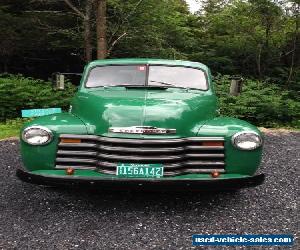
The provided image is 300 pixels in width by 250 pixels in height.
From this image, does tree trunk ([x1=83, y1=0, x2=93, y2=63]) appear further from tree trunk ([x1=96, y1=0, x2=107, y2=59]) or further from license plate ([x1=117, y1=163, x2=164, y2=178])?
license plate ([x1=117, y1=163, x2=164, y2=178])

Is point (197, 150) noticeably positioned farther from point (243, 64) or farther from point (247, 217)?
point (243, 64)

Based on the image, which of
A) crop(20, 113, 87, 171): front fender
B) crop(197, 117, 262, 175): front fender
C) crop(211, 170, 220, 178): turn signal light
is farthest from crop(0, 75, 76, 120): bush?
crop(211, 170, 220, 178): turn signal light

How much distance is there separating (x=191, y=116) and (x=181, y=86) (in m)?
1.11

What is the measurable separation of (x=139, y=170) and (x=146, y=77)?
1.91 metres

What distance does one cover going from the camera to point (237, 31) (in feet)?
58.7

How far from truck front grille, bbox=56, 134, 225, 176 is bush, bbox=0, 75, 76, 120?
26.0 ft

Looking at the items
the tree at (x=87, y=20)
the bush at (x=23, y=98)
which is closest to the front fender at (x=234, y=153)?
the bush at (x=23, y=98)

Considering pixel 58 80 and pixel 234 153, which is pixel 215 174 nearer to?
pixel 234 153

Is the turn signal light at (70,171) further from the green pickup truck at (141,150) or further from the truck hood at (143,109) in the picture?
the truck hood at (143,109)

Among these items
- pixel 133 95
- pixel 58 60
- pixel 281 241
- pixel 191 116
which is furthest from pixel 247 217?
pixel 58 60

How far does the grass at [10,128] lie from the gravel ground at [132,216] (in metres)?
3.76

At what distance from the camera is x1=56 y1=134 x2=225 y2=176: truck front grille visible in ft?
14.8

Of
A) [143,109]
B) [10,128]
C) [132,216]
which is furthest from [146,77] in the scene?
[10,128]

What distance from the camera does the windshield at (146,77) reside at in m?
5.96
